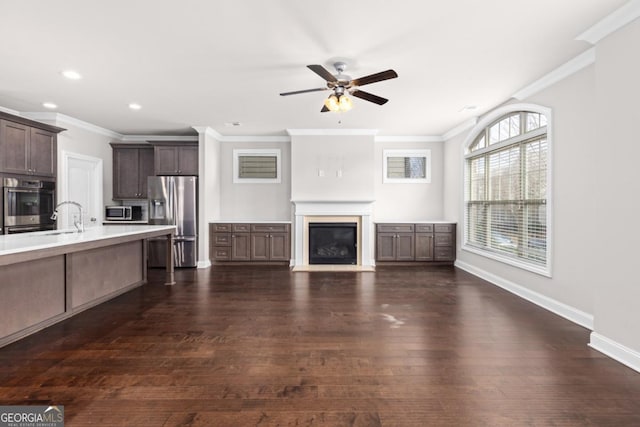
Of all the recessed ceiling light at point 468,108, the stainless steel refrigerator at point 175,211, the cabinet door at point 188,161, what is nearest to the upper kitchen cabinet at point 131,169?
the stainless steel refrigerator at point 175,211

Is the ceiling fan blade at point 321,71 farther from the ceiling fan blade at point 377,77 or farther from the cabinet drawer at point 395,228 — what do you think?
the cabinet drawer at point 395,228

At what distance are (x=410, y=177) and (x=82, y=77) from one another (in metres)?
5.74

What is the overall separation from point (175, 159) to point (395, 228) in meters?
4.49

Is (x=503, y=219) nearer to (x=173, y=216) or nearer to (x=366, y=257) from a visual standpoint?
(x=366, y=257)

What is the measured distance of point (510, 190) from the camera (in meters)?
4.48

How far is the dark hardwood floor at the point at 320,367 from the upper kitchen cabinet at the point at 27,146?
2.50 m

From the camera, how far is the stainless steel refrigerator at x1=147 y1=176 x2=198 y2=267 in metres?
5.93

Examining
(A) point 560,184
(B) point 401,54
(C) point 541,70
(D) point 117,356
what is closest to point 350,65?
(B) point 401,54

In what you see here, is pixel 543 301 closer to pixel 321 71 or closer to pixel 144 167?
pixel 321 71

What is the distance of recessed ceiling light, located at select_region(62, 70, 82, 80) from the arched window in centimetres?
542

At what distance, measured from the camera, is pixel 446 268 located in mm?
5996

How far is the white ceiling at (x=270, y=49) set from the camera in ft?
7.82

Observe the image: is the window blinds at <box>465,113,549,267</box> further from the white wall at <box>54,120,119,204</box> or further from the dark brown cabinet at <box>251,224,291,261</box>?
the white wall at <box>54,120,119,204</box>

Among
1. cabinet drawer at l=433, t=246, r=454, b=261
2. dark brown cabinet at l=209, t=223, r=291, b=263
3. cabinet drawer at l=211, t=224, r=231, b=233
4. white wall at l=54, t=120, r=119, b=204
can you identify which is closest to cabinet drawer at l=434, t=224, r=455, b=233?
cabinet drawer at l=433, t=246, r=454, b=261
